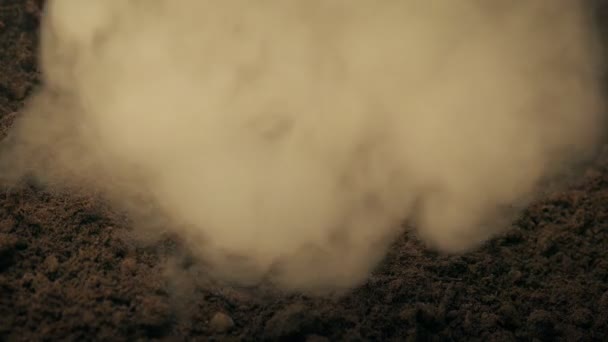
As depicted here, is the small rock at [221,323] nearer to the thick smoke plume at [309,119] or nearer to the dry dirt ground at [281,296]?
the dry dirt ground at [281,296]

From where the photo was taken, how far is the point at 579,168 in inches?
64.1

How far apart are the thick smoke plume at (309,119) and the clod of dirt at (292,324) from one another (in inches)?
4.6

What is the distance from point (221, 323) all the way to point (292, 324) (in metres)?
0.19

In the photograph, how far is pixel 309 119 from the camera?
155cm

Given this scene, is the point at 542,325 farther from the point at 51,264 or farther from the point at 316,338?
the point at 51,264

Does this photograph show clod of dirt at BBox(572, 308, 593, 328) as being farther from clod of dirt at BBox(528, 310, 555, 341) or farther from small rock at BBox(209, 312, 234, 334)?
small rock at BBox(209, 312, 234, 334)

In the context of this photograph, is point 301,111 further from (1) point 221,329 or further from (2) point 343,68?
(1) point 221,329

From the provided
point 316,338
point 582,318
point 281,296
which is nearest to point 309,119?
point 281,296

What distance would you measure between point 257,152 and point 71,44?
83cm

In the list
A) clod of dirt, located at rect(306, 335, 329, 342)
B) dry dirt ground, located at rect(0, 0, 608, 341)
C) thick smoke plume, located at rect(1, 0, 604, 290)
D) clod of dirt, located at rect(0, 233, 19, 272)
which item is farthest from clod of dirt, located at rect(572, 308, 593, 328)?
clod of dirt, located at rect(0, 233, 19, 272)

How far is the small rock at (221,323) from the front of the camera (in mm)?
1196

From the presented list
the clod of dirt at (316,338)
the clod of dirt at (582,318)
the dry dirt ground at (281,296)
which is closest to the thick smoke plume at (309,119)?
the dry dirt ground at (281,296)

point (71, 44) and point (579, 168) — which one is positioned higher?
point (71, 44)

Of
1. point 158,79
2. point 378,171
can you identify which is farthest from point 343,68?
point 158,79
